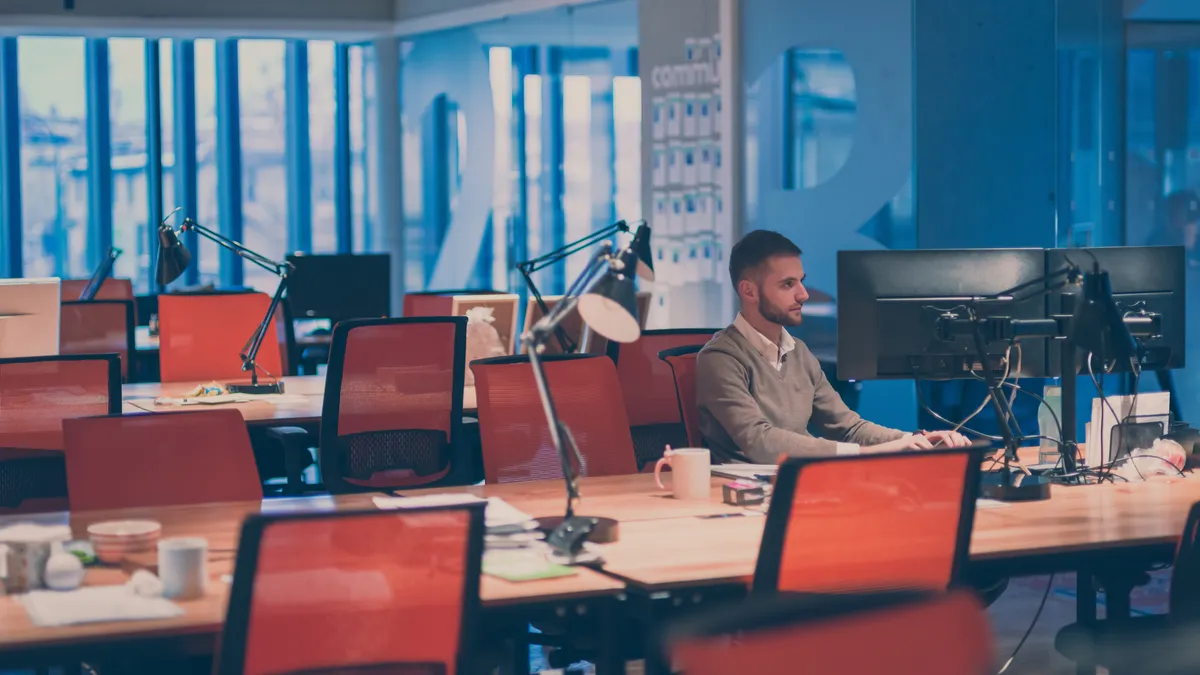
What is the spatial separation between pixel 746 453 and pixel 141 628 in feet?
6.41

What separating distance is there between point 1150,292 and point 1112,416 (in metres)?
0.37

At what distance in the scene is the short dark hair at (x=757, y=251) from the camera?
13.3 ft

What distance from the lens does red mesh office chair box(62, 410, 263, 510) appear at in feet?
10.8

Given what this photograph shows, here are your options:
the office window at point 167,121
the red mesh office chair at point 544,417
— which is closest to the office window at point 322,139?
the office window at point 167,121

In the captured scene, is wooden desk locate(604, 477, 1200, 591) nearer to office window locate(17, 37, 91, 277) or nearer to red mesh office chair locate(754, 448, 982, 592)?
red mesh office chair locate(754, 448, 982, 592)

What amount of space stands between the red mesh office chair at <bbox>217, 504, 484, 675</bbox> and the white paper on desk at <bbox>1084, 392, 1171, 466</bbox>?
2.17 metres

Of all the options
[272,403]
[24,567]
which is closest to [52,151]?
[272,403]

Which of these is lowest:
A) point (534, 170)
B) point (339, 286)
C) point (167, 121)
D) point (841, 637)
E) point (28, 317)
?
point (841, 637)

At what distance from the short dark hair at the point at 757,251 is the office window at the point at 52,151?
8189 millimetres

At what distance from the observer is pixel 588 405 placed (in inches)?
163

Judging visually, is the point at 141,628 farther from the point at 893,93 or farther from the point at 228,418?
the point at 893,93

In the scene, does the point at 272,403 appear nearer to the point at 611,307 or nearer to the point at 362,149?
the point at 611,307

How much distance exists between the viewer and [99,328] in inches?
261

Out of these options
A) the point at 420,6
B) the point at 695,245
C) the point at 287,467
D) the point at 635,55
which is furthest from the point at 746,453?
the point at 420,6
